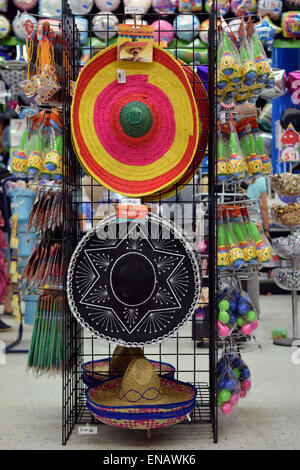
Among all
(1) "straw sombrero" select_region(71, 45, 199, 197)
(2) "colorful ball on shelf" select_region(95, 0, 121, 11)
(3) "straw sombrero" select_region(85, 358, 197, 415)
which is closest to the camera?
(3) "straw sombrero" select_region(85, 358, 197, 415)

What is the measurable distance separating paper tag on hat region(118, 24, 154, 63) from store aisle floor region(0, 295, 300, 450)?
154cm

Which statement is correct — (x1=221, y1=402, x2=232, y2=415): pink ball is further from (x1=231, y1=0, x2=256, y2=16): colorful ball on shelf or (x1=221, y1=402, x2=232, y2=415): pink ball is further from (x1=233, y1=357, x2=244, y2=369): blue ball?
(x1=231, y1=0, x2=256, y2=16): colorful ball on shelf

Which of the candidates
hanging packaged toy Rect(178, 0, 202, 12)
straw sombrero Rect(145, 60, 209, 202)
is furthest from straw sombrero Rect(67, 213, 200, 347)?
hanging packaged toy Rect(178, 0, 202, 12)

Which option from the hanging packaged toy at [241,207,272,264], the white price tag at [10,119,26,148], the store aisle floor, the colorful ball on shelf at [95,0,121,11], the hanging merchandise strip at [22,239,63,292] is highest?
the colorful ball on shelf at [95,0,121,11]

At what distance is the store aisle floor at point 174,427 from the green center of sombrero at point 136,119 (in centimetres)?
127

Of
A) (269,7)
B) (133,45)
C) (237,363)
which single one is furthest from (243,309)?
(269,7)

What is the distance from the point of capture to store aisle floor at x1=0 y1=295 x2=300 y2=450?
2520 mm

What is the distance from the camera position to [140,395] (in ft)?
8.29

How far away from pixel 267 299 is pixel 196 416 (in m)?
5.31

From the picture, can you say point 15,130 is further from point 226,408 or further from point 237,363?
point 226,408

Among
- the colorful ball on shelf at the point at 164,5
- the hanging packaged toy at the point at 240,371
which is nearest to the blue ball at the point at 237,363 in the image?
the hanging packaged toy at the point at 240,371

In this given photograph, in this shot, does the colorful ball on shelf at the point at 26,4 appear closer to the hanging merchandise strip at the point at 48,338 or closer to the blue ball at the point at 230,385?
the hanging merchandise strip at the point at 48,338

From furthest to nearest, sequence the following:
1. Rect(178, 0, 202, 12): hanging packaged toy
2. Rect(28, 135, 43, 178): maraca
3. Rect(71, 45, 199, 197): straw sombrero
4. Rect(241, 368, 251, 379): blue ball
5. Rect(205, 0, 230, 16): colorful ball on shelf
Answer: Rect(178, 0, 202, 12): hanging packaged toy
Rect(205, 0, 230, 16): colorful ball on shelf
Rect(241, 368, 251, 379): blue ball
Rect(28, 135, 43, 178): maraca
Rect(71, 45, 199, 197): straw sombrero

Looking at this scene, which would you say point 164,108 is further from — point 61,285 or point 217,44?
point 61,285
